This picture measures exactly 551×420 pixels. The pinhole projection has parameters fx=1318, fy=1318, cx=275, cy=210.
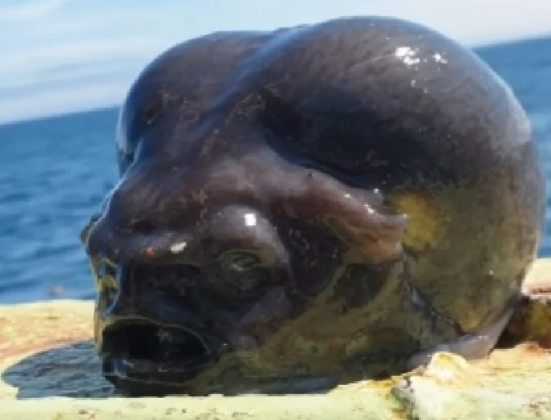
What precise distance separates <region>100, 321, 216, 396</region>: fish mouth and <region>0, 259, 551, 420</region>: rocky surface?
8cm

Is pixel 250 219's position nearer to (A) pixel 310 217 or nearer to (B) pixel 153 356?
(A) pixel 310 217

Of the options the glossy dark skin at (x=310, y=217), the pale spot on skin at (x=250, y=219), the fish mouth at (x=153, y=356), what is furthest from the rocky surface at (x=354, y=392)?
the pale spot on skin at (x=250, y=219)

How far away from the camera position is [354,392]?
2.89 metres

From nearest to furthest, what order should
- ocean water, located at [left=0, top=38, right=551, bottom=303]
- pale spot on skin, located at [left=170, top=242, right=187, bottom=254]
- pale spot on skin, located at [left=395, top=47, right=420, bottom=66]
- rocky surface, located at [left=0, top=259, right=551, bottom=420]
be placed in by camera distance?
rocky surface, located at [left=0, top=259, right=551, bottom=420], pale spot on skin, located at [left=170, top=242, right=187, bottom=254], pale spot on skin, located at [left=395, top=47, right=420, bottom=66], ocean water, located at [left=0, top=38, right=551, bottom=303]

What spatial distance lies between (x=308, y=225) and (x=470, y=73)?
0.69m

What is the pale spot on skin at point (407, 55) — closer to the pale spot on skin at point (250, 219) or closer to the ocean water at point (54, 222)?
the pale spot on skin at point (250, 219)

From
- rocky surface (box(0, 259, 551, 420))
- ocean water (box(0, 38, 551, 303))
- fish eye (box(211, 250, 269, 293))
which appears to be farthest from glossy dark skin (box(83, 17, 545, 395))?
ocean water (box(0, 38, 551, 303))

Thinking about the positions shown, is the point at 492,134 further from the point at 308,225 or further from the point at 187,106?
the point at 187,106

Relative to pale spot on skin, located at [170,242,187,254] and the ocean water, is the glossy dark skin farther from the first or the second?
the ocean water

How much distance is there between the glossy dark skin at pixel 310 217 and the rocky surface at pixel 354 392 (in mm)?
185

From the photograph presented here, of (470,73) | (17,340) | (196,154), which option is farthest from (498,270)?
(17,340)

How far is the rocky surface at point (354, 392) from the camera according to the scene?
271 cm

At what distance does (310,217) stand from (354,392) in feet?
1.91

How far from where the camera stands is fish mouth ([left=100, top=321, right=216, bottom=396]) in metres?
3.40
